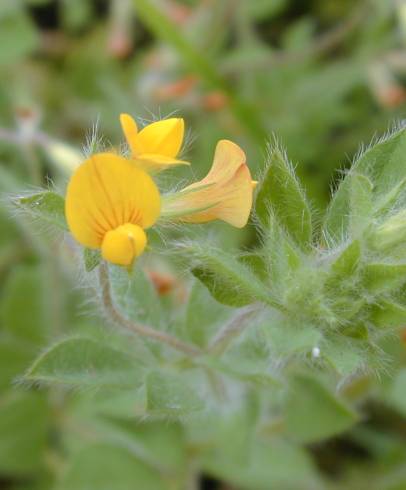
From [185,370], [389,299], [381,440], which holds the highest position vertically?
[389,299]

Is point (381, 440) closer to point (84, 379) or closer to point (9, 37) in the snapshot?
→ point (84, 379)

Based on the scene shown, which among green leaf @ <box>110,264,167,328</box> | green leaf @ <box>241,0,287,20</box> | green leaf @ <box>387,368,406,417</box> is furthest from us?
green leaf @ <box>241,0,287,20</box>

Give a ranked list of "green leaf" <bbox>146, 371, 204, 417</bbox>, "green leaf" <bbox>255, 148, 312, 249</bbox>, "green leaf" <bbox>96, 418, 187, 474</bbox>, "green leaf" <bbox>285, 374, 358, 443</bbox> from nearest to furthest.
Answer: "green leaf" <bbox>255, 148, 312, 249</bbox> < "green leaf" <bbox>146, 371, 204, 417</bbox> < "green leaf" <bbox>285, 374, 358, 443</bbox> < "green leaf" <bbox>96, 418, 187, 474</bbox>

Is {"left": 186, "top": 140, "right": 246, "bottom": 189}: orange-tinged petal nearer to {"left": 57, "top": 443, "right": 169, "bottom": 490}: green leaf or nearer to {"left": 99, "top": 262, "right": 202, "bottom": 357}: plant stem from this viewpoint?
{"left": 99, "top": 262, "right": 202, "bottom": 357}: plant stem

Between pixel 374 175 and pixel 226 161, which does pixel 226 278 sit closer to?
pixel 226 161

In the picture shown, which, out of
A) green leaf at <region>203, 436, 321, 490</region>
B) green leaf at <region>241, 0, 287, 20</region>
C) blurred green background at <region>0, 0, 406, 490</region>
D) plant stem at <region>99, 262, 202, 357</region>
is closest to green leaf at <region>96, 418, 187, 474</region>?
blurred green background at <region>0, 0, 406, 490</region>

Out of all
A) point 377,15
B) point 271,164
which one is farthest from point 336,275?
point 377,15
